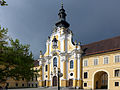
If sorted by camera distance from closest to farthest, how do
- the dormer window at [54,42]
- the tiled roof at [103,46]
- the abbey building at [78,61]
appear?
the abbey building at [78,61]
the tiled roof at [103,46]
the dormer window at [54,42]

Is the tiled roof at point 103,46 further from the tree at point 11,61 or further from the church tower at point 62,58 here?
the tree at point 11,61

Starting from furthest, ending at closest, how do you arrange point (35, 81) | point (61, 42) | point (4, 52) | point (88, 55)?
point (35, 81), point (61, 42), point (88, 55), point (4, 52)

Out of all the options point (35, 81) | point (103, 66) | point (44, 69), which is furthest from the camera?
point (35, 81)

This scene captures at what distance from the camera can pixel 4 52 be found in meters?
8.36

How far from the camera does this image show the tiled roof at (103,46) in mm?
31828

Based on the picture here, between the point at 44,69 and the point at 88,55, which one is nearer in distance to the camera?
the point at 88,55

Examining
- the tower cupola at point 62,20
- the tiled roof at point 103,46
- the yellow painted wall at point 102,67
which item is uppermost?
the tower cupola at point 62,20

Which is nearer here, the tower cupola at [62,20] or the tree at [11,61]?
the tree at [11,61]

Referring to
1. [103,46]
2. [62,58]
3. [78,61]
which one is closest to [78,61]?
[78,61]

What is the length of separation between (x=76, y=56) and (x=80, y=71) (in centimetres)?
439

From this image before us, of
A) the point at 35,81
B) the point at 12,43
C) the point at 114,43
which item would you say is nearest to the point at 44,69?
the point at 35,81

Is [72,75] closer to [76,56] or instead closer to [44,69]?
[76,56]

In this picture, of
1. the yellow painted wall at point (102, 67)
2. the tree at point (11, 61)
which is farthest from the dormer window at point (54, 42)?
the tree at point (11, 61)

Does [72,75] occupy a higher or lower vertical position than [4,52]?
lower
